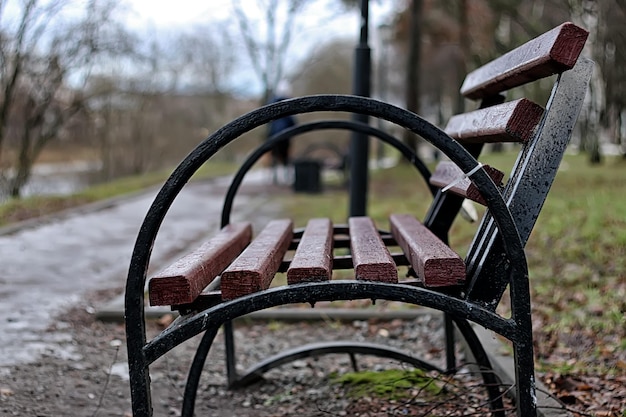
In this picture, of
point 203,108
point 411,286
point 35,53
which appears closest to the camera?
point 411,286

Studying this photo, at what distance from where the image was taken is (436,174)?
3.21 m

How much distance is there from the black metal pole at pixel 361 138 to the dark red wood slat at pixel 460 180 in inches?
110

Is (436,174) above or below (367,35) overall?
below

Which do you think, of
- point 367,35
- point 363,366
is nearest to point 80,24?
point 367,35

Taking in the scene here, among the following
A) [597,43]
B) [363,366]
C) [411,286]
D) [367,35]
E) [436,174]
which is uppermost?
[597,43]

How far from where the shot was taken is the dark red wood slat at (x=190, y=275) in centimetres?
196

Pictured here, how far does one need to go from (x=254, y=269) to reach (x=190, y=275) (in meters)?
0.17

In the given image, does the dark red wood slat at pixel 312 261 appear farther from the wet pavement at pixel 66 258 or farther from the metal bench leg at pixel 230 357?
the wet pavement at pixel 66 258

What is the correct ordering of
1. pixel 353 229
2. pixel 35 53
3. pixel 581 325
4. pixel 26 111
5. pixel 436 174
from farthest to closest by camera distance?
pixel 26 111, pixel 35 53, pixel 581 325, pixel 436 174, pixel 353 229

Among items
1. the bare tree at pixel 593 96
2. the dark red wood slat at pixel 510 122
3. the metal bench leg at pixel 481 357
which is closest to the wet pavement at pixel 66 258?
the metal bench leg at pixel 481 357

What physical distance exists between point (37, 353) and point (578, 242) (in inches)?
163

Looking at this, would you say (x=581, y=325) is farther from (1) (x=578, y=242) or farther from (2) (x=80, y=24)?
(2) (x=80, y=24)

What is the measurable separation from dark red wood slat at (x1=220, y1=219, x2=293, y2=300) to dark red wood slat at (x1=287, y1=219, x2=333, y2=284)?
0.08 meters

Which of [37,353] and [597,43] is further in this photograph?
[597,43]
